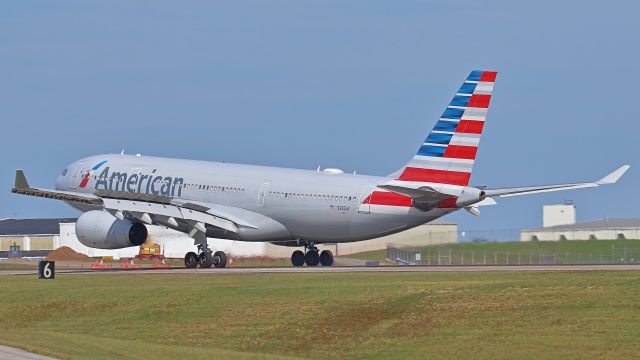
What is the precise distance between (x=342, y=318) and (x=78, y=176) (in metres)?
36.5

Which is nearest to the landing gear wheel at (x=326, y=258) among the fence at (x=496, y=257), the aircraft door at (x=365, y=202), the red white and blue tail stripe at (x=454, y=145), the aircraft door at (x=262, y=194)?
the aircraft door at (x=262, y=194)

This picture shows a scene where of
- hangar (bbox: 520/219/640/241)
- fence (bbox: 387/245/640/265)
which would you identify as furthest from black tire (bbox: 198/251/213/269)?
hangar (bbox: 520/219/640/241)

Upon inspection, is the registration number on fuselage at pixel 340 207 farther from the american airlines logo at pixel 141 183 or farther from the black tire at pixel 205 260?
the american airlines logo at pixel 141 183

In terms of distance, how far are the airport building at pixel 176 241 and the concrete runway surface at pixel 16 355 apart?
1726 inches

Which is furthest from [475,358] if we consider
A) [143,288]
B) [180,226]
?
[180,226]

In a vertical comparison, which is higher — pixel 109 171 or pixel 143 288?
pixel 109 171

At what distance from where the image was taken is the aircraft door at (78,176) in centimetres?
8106

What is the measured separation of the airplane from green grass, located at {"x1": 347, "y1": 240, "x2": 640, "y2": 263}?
10.9 m

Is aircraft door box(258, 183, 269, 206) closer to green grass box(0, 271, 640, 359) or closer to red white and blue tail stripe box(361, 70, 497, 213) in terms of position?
red white and blue tail stripe box(361, 70, 497, 213)

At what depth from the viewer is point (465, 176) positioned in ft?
219

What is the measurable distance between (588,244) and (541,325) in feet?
210

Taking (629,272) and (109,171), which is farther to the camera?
(109,171)

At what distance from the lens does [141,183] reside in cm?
7769

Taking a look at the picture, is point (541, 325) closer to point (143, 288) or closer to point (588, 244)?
point (143, 288)
